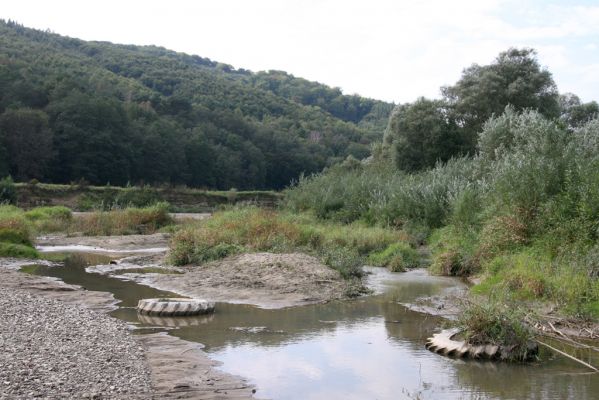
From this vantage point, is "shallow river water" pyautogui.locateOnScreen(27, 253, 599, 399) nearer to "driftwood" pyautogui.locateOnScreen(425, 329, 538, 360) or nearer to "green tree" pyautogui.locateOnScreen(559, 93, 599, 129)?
"driftwood" pyautogui.locateOnScreen(425, 329, 538, 360)

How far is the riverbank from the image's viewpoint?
28.5ft

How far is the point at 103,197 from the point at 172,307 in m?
44.1

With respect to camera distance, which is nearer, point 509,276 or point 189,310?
point 189,310

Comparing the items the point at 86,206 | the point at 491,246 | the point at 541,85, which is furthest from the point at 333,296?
the point at 86,206

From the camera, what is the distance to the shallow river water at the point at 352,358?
32.2ft

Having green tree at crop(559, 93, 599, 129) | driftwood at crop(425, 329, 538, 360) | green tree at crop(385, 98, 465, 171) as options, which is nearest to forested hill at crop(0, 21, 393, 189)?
green tree at crop(385, 98, 465, 171)

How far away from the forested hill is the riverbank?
59.5 m

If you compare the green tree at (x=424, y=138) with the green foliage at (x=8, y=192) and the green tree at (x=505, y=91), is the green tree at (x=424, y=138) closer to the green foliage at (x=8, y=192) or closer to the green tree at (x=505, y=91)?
the green tree at (x=505, y=91)

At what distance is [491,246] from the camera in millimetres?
21344

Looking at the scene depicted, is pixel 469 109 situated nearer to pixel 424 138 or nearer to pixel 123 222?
pixel 424 138

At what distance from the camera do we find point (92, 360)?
10109 mm

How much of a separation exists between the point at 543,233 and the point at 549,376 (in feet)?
32.4

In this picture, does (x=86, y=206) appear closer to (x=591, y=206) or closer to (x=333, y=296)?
(x=333, y=296)

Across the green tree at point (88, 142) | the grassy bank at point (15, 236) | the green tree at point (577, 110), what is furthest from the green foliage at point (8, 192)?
the green tree at point (577, 110)
